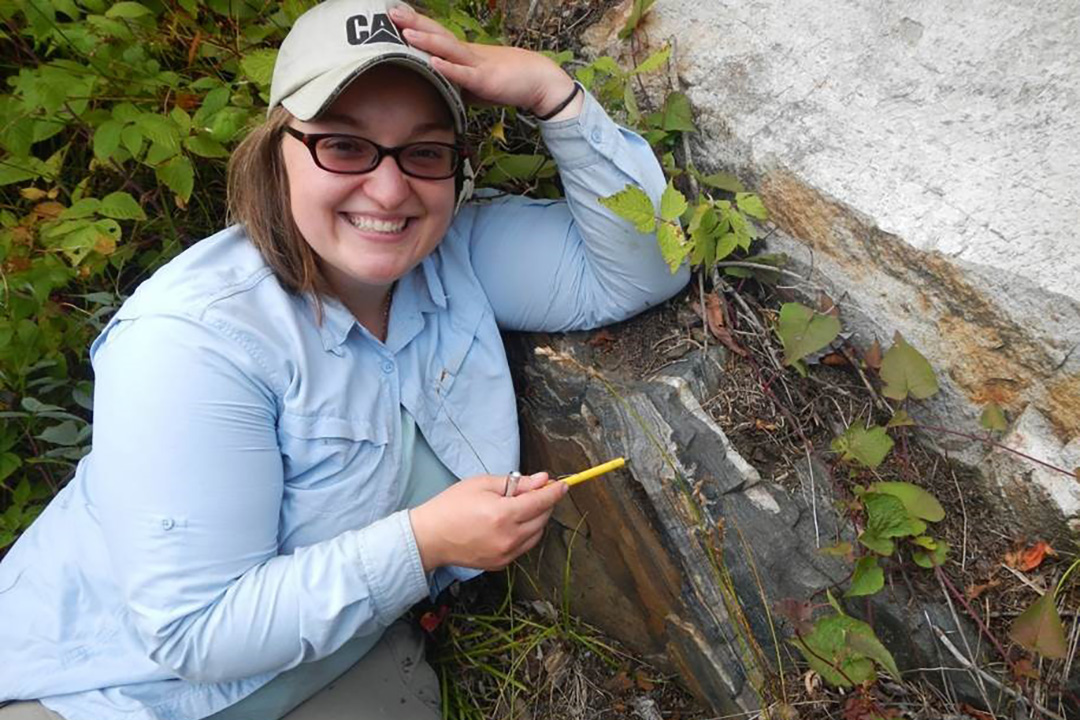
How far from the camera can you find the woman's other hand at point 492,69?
1.93 meters

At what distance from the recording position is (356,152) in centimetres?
187

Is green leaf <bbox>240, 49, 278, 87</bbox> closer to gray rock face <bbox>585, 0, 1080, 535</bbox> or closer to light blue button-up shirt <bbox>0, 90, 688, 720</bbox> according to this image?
light blue button-up shirt <bbox>0, 90, 688, 720</bbox>

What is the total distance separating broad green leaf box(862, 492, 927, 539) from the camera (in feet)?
6.36

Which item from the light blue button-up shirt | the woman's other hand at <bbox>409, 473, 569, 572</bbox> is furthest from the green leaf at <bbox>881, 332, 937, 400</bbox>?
the woman's other hand at <bbox>409, 473, 569, 572</bbox>

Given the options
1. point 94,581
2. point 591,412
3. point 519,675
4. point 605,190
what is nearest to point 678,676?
point 519,675

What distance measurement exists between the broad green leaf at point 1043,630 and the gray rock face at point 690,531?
23cm

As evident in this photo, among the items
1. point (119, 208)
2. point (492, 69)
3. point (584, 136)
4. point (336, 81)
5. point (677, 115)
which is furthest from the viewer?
point (119, 208)

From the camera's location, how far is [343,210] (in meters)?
1.92

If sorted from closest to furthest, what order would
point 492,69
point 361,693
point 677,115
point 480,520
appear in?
point 480,520
point 492,69
point 361,693
point 677,115

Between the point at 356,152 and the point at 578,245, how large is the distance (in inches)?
28.7

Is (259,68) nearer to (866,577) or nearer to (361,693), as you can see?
(361,693)

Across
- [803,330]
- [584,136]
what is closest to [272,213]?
[584,136]

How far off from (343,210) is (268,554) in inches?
29.9

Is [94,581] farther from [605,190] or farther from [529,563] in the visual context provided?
[605,190]
